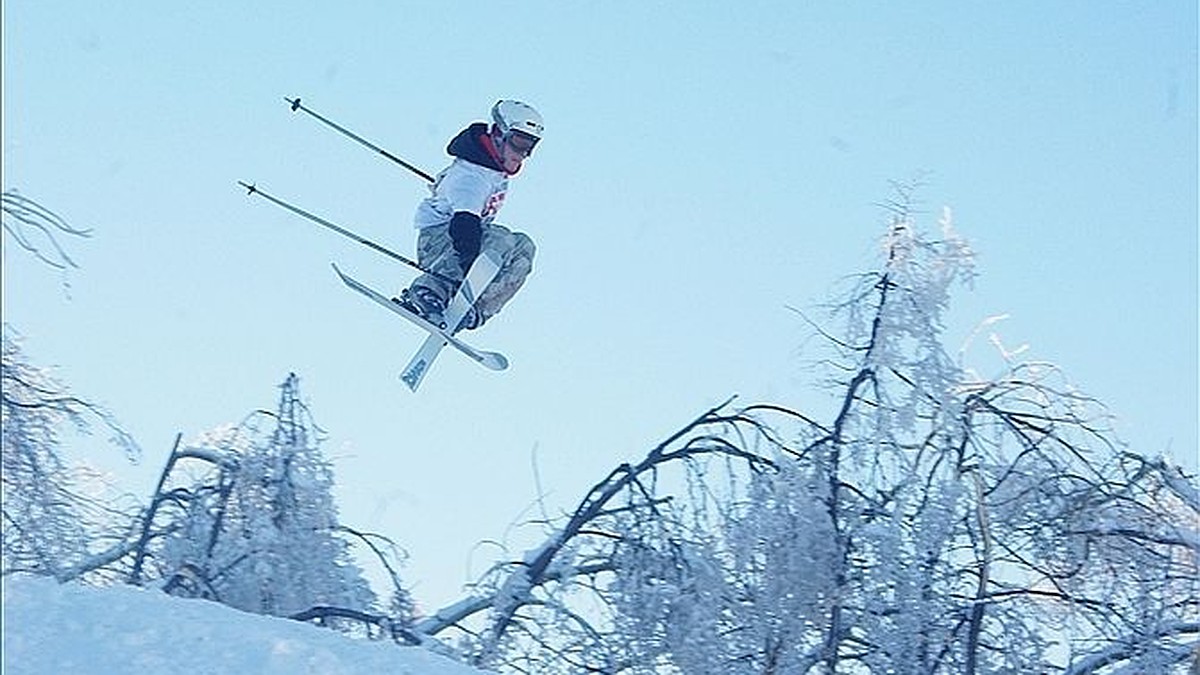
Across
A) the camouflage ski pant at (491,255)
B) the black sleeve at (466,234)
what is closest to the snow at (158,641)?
the black sleeve at (466,234)

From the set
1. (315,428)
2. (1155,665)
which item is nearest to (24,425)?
(315,428)

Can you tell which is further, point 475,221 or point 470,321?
point 470,321

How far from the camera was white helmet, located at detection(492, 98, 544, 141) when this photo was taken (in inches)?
441

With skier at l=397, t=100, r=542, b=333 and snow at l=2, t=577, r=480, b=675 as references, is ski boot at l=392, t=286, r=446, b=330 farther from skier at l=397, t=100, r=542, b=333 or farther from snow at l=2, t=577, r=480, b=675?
snow at l=2, t=577, r=480, b=675

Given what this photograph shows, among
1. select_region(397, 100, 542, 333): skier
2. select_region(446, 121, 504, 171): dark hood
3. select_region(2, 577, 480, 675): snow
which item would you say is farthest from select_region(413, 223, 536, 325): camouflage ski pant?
select_region(2, 577, 480, 675): snow

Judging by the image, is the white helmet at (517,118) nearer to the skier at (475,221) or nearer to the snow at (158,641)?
the skier at (475,221)

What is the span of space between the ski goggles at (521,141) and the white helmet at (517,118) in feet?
0.04

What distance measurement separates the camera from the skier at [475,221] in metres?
11.3

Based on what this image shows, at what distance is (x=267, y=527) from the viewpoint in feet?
47.3

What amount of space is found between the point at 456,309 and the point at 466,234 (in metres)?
0.50

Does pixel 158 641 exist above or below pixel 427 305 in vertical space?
below

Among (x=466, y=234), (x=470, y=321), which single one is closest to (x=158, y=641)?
(x=466, y=234)

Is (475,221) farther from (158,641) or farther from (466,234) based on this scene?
(158,641)

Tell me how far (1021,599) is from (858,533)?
4.10ft
